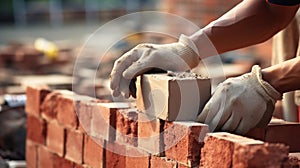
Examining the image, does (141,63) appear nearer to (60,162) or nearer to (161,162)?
(161,162)

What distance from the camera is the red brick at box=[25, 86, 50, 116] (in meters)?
3.62

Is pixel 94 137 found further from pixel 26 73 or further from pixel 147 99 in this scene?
pixel 26 73

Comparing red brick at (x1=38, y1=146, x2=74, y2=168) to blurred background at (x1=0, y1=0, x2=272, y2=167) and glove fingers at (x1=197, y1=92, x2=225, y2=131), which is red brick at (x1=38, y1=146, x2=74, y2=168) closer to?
blurred background at (x1=0, y1=0, x2=272, y2=167)

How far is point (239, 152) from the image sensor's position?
87.0 inches

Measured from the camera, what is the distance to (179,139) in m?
2.53

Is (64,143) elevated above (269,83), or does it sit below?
below

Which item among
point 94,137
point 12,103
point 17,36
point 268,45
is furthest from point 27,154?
point 17,36

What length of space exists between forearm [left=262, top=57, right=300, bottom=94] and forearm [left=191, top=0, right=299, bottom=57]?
1.40 feet

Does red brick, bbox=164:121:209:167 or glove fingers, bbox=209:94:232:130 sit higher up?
glove fingers, bbox=209:94:232:130

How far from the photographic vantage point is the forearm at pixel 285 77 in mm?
2582

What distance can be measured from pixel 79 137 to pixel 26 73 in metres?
3.17

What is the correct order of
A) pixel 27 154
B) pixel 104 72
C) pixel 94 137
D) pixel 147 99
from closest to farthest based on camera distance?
pixel 147 99 < pixel 94 137 < pixel 27 154 < pixel 104 72

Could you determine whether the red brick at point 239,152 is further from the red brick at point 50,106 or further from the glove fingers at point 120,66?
the red brick at point 50,106

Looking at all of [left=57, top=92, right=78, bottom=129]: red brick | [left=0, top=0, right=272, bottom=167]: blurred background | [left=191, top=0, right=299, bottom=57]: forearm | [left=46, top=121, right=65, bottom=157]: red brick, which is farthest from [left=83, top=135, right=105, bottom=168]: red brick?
[left=0, top=0, right=272, bottom=167]: blurred background
